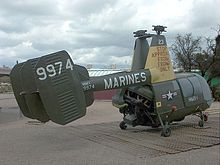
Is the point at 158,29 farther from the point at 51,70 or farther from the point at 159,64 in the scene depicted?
the point at 51,70

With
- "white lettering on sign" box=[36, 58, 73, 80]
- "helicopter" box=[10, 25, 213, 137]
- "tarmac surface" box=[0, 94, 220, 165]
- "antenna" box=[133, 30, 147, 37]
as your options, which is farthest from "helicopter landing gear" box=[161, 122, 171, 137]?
"white lettering on sign" box=[36, 58, 73, 80]

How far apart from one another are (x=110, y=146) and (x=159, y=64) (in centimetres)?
396

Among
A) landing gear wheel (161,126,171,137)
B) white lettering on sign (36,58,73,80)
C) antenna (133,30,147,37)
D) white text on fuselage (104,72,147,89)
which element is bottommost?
landing gear wheel (161,126,171,137)

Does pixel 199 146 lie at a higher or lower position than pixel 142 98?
lower

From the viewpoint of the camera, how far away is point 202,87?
51.3ft

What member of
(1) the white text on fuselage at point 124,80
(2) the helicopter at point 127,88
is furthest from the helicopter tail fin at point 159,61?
(1) the white text on fuselage at point 124,80

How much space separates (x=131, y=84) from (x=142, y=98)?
1206 mm

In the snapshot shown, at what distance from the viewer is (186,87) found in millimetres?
14727

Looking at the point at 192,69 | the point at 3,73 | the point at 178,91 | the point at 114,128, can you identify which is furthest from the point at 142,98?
the point at 192,69

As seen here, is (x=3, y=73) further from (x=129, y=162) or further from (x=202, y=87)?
(x=129, y=162)

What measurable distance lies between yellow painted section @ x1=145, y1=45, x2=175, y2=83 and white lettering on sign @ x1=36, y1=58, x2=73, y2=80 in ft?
15.8

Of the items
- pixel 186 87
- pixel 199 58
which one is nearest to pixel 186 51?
pixel 199 58

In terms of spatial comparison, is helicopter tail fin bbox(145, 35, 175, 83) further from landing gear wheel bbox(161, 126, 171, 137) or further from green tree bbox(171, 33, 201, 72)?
green tree bbox(171, 33, 201, 72)

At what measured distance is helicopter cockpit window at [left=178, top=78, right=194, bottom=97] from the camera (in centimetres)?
1454
